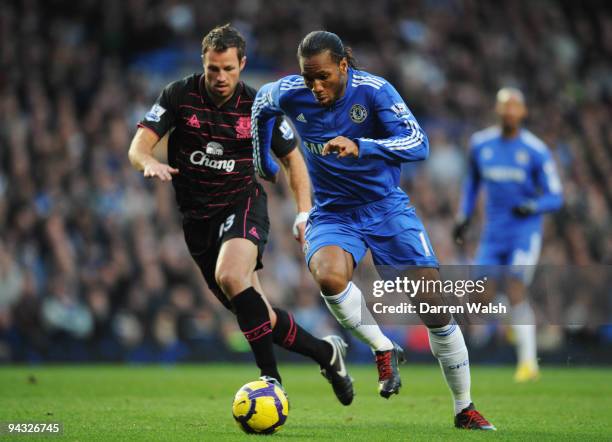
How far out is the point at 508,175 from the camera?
1148cm

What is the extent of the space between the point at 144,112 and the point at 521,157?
7105mm

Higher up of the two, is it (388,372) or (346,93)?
(346,93)

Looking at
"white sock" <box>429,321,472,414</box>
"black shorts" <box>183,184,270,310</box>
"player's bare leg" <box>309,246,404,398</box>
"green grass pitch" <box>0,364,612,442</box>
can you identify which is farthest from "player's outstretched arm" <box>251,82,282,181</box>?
"green grass pitch" <box>0,364,612,442</box>

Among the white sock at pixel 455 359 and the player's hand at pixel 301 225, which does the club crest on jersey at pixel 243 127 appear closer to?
the player's hand at pixel 301 225

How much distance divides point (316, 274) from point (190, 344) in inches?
329

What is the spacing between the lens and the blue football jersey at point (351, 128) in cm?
637

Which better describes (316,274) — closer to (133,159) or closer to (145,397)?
(133,159)

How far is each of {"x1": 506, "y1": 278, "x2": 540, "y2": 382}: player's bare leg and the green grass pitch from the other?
0.30 m

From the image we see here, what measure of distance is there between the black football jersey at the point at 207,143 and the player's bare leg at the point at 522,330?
15.0 feet

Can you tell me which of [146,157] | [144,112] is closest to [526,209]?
[146,157]

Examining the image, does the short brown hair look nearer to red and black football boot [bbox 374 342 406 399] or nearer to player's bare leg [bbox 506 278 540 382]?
red and black football boot [bbox 374 342 406 399]

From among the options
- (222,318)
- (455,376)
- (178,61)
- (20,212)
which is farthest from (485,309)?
(178,61)

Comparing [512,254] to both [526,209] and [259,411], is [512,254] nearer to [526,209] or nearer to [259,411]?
[526,209]

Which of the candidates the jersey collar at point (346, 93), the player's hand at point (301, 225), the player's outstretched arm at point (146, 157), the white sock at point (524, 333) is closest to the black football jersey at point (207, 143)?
the player's outstretched arm at point (146, 157)
